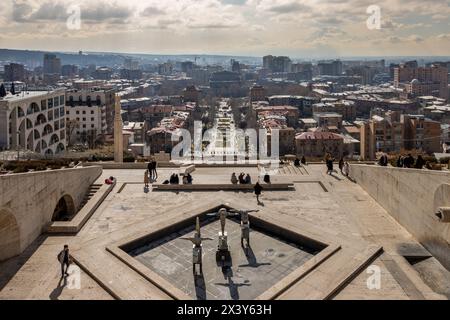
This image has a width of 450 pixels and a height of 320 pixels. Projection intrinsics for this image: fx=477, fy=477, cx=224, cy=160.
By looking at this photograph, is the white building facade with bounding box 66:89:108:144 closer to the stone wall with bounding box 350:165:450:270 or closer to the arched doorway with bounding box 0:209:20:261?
the stone wall with bounding box 350:165:450:270

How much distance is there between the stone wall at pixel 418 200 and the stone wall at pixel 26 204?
1150cm

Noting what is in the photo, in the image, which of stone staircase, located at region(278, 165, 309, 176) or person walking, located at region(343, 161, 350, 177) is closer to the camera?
person walking, located at region(343, 161, 350, 177)

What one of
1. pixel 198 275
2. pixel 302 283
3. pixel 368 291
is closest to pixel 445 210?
pixel 368 291

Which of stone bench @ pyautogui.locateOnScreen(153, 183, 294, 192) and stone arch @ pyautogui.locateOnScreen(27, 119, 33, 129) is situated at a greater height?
stone arch @ pyautogui.locateOnScreen(27, 119, 33, 129)

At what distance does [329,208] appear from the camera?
17.7 meters

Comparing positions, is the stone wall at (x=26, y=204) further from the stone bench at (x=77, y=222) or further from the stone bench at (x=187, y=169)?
the stone bench at (x=187, y=169)

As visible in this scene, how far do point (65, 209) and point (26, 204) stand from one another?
4652 millimetres

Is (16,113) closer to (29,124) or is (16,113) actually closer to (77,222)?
(29,124)

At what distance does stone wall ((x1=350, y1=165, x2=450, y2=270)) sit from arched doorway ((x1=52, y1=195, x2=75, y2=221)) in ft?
39.4

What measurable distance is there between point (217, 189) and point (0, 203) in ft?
33.2

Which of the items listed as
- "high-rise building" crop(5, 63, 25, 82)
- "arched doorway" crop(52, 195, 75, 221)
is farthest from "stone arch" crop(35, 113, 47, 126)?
"high-rise building" crop(5, 63, 25, 82)

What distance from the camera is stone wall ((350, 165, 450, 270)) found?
497 inches

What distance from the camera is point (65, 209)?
18.7 m

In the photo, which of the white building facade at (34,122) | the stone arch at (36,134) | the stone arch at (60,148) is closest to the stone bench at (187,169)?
the white building facade at (34,122)
